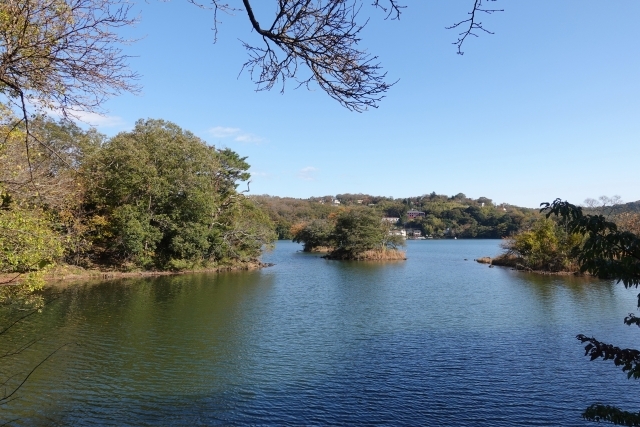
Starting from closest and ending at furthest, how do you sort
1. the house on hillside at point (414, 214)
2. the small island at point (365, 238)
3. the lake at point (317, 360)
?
the lake at point (317, 360), the small island at point (365, 238), the house on hillside at point (414, 214)

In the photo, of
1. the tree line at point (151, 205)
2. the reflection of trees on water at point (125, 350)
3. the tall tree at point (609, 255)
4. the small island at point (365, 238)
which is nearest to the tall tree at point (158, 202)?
the tree line at point (151, 205)

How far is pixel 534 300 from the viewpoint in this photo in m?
20.2

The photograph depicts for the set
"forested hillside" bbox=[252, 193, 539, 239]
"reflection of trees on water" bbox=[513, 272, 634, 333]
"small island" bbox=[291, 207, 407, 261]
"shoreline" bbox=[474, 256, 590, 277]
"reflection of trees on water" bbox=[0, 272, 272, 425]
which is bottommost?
"reflection of trees on water" bbox=[0, 272, 272, 425]

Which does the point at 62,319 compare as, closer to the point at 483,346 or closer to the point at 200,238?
the point at 483,346

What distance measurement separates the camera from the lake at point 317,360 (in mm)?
8250

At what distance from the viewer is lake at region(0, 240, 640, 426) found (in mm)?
8250

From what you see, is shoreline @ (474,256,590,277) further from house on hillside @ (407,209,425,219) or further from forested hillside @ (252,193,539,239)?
house on hillside @ (407,209,425,219)

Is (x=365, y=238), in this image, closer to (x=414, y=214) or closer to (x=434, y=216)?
(x=434, y=216)

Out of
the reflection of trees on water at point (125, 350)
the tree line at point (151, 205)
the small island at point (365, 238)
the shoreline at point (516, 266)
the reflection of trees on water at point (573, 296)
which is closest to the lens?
the reflection of trees on water at point (125, 350)

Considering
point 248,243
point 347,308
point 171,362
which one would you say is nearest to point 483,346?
point 347,308

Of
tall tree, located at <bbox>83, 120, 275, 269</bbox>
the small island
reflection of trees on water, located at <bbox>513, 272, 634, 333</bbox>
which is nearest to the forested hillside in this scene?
the small island

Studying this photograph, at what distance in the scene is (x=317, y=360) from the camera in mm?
11258

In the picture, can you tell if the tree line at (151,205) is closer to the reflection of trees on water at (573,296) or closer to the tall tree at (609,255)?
the reflection of trees on water at (573,296)

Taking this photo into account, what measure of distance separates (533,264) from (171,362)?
30.0 meters
